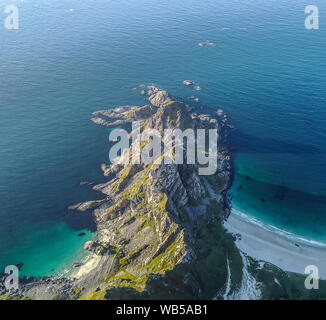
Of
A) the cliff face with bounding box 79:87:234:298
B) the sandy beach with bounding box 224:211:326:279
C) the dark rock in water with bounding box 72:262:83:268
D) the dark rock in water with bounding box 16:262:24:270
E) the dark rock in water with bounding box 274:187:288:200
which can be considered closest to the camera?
the cliff face with bounding box 79:87:234:298

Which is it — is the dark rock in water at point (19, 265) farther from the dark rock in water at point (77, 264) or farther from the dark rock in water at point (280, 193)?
the dark rock in water at point (280, 193)

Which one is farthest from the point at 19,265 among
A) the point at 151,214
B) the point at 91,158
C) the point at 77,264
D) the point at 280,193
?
the point at 280,193

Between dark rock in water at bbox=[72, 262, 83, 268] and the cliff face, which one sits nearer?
the cliff face

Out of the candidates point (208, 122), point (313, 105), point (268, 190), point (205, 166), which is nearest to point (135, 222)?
point (205, 166)

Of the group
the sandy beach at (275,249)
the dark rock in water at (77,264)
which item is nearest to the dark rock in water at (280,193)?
the sandy beach at (275,249)

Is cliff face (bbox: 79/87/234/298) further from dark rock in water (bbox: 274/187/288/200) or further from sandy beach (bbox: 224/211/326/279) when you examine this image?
dark rock in water (bbox: 274/187/288/200)

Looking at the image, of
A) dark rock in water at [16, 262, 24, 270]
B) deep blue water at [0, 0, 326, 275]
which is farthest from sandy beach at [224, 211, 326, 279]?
dark rock in water at [16, 262, 24, 270]

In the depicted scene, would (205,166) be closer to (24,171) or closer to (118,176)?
(118,176)
